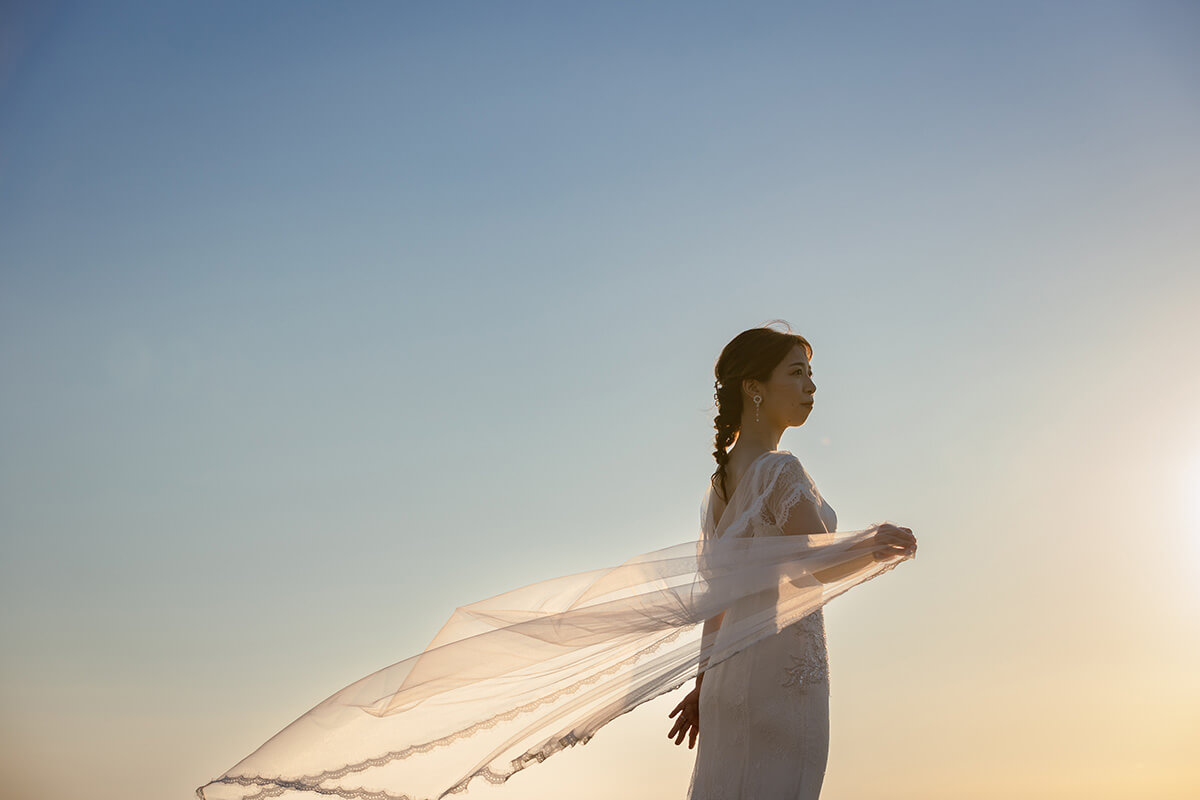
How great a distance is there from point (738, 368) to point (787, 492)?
640 mm

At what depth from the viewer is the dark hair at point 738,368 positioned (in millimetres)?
4547

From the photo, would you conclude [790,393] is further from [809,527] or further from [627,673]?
[627,673]

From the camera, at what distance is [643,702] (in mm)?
3877

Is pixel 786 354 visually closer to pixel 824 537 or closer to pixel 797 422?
pixel 797 422

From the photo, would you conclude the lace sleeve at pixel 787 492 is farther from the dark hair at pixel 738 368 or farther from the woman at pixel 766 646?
the dark hair at pixel 738 368

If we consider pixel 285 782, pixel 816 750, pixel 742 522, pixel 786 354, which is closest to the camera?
pixel 285 782

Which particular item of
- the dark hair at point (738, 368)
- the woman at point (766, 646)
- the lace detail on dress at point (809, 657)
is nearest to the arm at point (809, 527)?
the woman at point (766, 646)

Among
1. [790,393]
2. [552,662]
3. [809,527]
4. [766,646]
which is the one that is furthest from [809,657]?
[790,393]

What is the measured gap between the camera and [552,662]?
13.1 feet

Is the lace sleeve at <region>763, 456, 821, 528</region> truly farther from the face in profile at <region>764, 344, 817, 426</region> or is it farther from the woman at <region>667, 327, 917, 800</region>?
the face in profile at <region>764, 344, 817, 426</region>

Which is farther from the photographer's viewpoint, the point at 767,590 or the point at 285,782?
the point at 767,590

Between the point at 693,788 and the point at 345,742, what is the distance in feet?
4.14

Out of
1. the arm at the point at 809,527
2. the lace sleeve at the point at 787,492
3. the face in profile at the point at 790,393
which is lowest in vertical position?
the arm at the point at 809,527

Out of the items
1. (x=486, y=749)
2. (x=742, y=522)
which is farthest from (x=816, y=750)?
(x=486, y=749)
